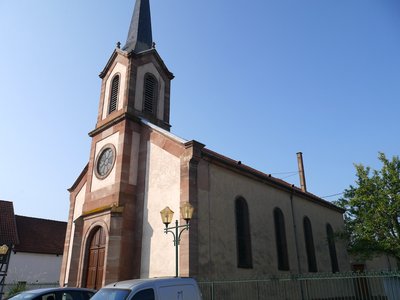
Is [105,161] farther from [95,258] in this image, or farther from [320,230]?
[320,230]

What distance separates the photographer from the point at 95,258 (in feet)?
57.2

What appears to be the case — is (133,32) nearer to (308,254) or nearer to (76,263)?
(76,263)

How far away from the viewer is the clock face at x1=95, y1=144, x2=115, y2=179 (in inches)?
757

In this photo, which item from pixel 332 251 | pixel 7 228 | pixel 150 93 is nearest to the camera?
pixel 150 93

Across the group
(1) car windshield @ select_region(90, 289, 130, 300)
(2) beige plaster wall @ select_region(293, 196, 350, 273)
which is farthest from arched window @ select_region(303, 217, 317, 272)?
(1) car windshield @ select_region(90, 289, 130, 300)

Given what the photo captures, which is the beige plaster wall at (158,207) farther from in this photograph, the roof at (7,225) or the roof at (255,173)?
the roof at (7,225)

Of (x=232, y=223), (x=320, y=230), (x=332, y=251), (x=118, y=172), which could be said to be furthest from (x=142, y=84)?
(x=332, y=251)

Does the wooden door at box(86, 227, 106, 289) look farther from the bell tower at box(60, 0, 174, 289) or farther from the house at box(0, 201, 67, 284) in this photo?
the house at box(0, 201, 67, 284)

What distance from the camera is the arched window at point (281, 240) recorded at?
66.4 ft

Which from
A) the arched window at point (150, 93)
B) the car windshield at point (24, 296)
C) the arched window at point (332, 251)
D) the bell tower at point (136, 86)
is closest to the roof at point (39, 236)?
the bell tower at point (136, 86)

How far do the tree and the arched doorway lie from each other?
16906mm

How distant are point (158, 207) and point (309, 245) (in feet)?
42.5

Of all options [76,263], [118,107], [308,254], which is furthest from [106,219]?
[308,254]

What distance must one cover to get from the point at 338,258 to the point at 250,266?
12.8 metres
